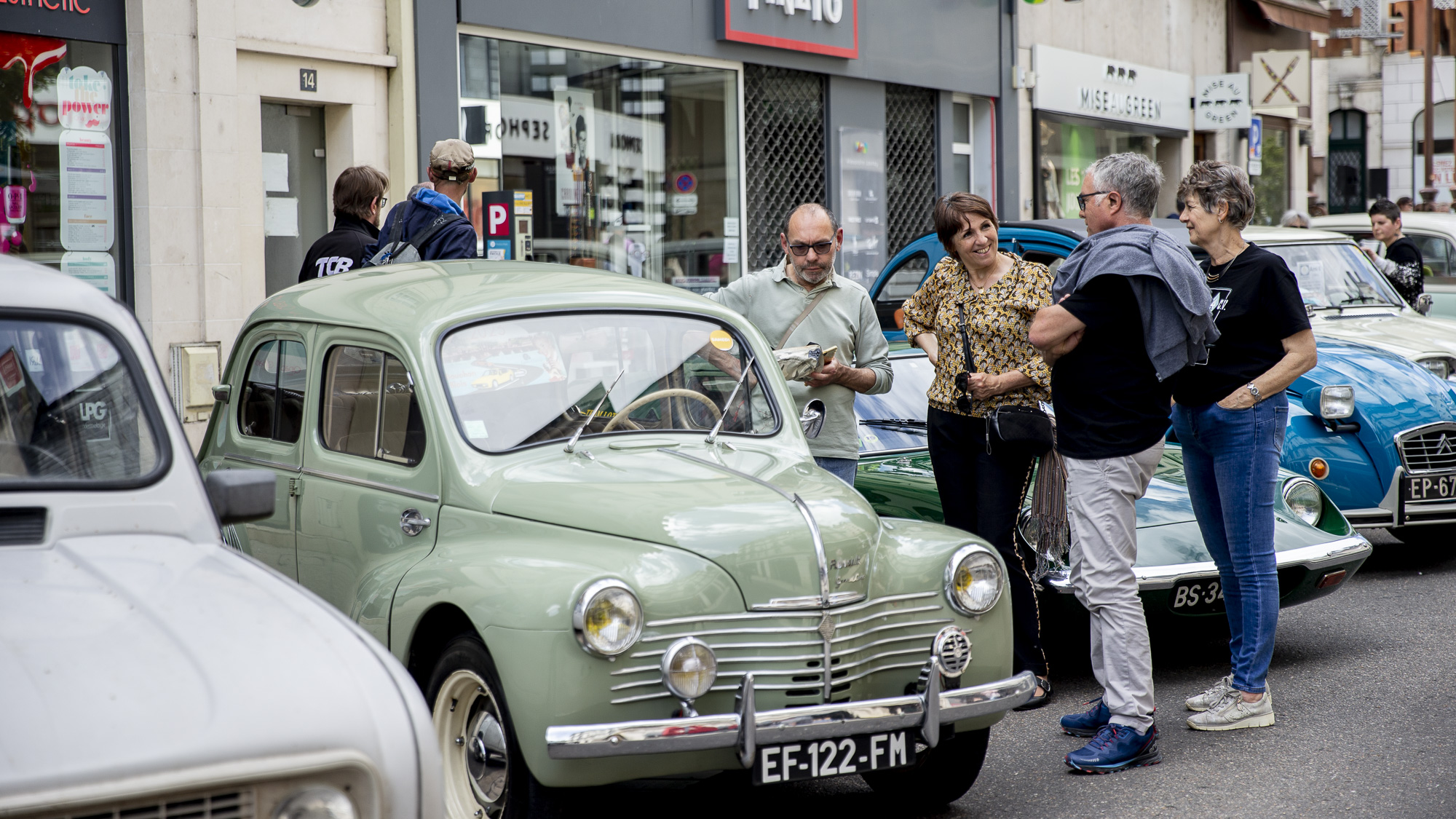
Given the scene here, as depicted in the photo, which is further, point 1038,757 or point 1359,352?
point 1359,352

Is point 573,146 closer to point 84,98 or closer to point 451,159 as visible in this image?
point 84,98

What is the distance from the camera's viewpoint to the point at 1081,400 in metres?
4.92

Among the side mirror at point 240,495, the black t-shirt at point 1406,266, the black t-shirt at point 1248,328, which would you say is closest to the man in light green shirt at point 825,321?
the black t-shirt at point 1248,328

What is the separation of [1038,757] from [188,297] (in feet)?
21.6

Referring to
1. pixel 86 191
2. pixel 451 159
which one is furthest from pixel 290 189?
pixel 451 159

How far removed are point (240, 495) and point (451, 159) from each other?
3.73m

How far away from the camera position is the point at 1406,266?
467 inches

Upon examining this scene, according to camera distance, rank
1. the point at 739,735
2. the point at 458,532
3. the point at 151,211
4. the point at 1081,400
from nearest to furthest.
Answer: the point at 739,735 → the point at 458,532 → the point at 1081,400 → the point at 151,211

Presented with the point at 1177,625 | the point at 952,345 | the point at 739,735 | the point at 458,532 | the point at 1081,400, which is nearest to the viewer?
the point at 739,735

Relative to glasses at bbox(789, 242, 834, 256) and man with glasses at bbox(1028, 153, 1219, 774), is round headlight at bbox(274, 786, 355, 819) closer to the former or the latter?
man with glasses at bbox(1028, 153, 1219, 774)

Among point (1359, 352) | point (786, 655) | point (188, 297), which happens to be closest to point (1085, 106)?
point (1359, 352)

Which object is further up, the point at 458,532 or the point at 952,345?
the point at 952,345

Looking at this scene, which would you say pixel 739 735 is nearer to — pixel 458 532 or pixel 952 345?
pixel 458 532

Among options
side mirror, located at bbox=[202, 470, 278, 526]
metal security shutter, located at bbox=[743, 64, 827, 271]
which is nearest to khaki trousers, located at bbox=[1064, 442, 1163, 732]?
side mirror, located at bbox=[202, 470, 278, 526]
